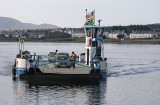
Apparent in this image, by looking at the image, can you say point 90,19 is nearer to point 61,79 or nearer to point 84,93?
point 61,79

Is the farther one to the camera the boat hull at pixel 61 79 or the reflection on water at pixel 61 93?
the boat hull at pixel 61 79

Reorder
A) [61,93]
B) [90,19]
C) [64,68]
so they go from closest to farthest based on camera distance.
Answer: [61,93], [64,68], [90,19]

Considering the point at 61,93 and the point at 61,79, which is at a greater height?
the point at 61,79

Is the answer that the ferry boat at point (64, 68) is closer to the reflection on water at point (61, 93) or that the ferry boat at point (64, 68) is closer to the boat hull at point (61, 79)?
the boat hull at point (61, 79)

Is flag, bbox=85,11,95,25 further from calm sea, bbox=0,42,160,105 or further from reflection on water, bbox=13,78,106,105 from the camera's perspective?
reflection on water, bbox=13,78,106,105

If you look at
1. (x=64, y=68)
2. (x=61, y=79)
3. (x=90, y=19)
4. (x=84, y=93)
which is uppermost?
(x=90, y=19)

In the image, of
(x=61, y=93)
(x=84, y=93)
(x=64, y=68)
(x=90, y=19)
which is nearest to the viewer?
(x=61, y=93)

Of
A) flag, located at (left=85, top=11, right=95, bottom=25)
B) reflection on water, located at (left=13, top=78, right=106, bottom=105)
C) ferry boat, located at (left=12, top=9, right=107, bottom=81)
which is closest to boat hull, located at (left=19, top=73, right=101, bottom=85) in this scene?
ferry boat, located at (left=12, top=9, right=107, bottom=81)

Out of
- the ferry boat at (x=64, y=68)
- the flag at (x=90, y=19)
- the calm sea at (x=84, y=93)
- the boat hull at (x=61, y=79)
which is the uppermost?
the flag at (x=90, y=19)

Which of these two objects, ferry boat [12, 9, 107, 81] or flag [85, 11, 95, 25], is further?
flag [85, 11, 95, 25]

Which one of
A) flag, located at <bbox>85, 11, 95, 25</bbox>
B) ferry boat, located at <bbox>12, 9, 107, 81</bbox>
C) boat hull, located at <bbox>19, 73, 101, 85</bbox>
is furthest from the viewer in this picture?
flag, located at <bbox>85, 11, 95, 25</bbox>

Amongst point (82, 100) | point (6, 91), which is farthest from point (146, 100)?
point (6, 91)

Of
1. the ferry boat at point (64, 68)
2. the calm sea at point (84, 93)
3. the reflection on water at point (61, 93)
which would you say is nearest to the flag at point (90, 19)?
the ferry boat at point (64, 68)

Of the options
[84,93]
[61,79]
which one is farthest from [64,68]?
[84,93]
